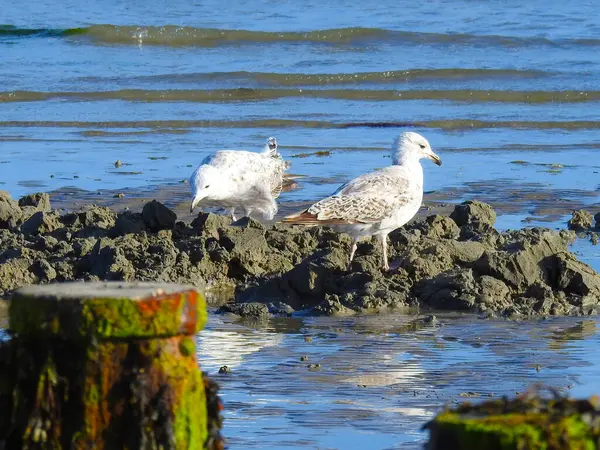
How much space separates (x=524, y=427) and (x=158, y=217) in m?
6.97

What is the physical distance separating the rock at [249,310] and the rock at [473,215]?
256 cm

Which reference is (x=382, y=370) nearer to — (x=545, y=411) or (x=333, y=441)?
(x=333, y=441)

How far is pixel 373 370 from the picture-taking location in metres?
6.50

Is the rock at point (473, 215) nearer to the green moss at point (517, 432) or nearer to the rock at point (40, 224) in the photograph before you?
the rock at point (40, 224)

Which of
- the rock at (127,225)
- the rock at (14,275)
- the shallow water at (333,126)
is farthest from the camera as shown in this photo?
the rock at (127,225)

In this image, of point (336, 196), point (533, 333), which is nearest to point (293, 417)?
point (533, 333)

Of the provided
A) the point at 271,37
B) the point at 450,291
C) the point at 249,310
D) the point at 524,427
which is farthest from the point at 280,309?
the point at 271,37

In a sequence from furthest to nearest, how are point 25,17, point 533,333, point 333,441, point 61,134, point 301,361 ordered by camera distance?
point 25,17 < point 61,134 < point 533,333 < point 301,361 < point 333,441

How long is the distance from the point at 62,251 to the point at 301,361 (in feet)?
9.54

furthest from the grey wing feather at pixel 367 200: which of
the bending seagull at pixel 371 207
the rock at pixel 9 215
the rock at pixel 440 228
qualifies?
the rock at pixel 9 215

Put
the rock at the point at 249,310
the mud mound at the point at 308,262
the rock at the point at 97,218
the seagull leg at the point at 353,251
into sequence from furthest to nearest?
the rock at the point at 97,218
the seagull leg at the point at 353,251
the mud mound at the point at 308,262
the rock at the point at 249,310

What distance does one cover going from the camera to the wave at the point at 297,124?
1784cm

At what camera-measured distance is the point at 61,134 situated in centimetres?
1744

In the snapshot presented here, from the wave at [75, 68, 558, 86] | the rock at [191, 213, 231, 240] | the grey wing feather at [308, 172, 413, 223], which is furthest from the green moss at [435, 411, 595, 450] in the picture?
the wave at [75, 68, 558, 86]
